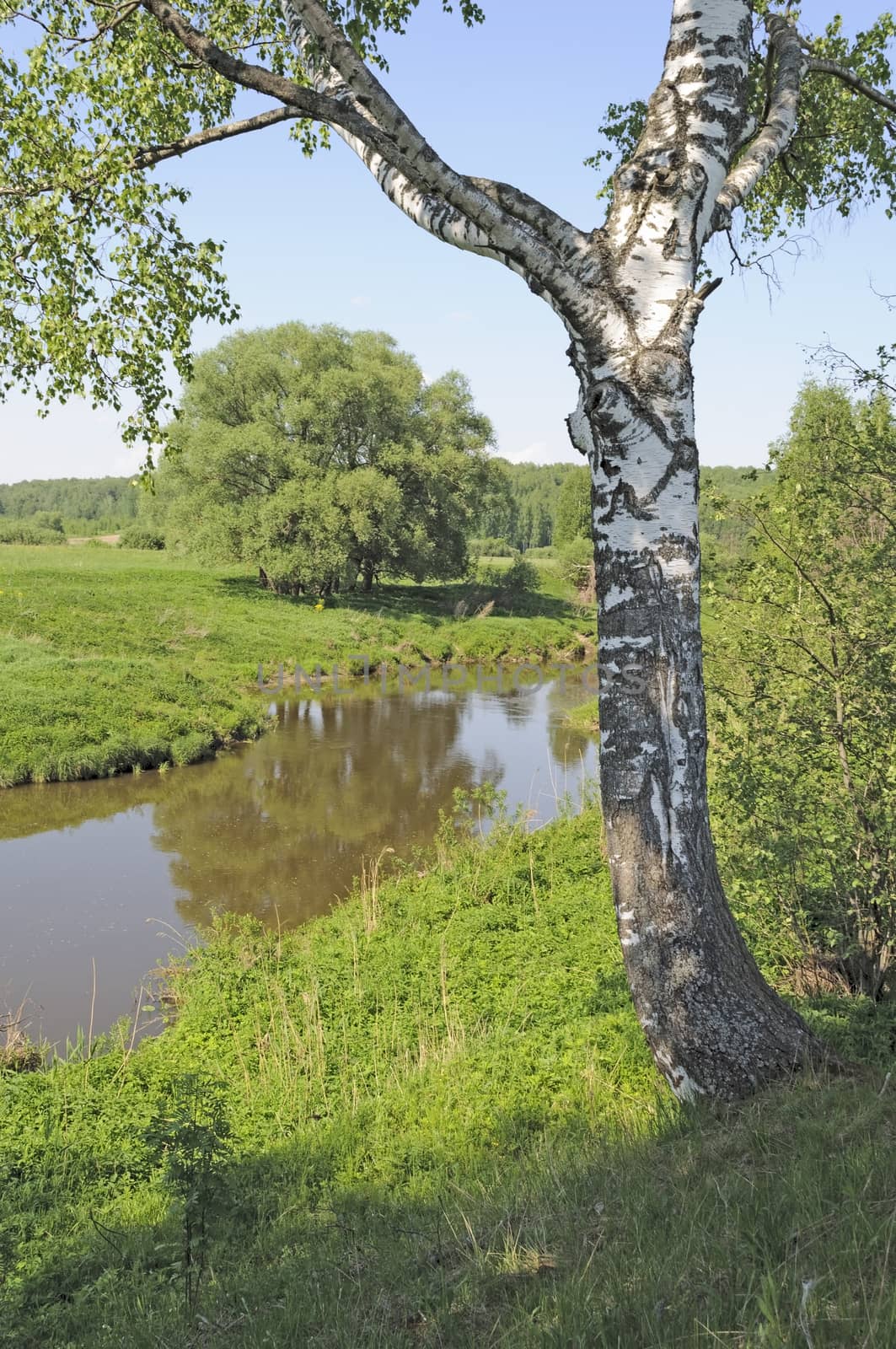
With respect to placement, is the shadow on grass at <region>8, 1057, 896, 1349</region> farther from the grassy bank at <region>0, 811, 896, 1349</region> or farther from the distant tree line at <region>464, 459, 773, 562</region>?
the distant tree line at <region>464, 459, 773, 562</region>

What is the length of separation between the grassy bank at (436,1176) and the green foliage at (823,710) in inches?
30.9

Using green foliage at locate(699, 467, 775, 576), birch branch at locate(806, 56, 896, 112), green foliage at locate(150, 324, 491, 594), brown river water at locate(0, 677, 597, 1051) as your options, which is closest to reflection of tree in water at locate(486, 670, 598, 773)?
brown river water at locate(0, 677, 597, 1051)

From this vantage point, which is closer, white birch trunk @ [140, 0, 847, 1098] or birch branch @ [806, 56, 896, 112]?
white birch trunk @ [140, 0, 847, 1098]

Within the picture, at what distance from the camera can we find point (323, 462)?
121ft

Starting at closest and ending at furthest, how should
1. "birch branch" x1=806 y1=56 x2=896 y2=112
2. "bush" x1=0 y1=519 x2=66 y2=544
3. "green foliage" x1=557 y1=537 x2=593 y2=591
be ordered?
"birch branch" x1=806 y1=56 x2=896 y2=112
"green foliage" x1=557 y1=537 x2=593 y2=591
"bush" x1=0 y1=519 x2=66 y2=544

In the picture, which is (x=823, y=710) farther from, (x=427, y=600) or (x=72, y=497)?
(x=72, y=497)

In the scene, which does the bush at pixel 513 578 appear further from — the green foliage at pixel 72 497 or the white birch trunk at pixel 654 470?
the green foliage at pixel 72 497

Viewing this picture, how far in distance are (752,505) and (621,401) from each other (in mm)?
2327

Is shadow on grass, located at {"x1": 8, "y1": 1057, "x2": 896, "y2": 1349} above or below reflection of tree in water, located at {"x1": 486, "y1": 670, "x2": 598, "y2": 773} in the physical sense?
above

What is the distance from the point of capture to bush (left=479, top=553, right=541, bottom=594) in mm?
44562

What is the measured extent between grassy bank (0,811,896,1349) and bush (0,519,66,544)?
169 feet

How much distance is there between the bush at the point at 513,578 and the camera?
44562 millimetres

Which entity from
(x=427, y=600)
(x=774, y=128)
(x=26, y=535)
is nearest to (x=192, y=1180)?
(x=774, y=128)

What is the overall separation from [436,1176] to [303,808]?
11.4m
